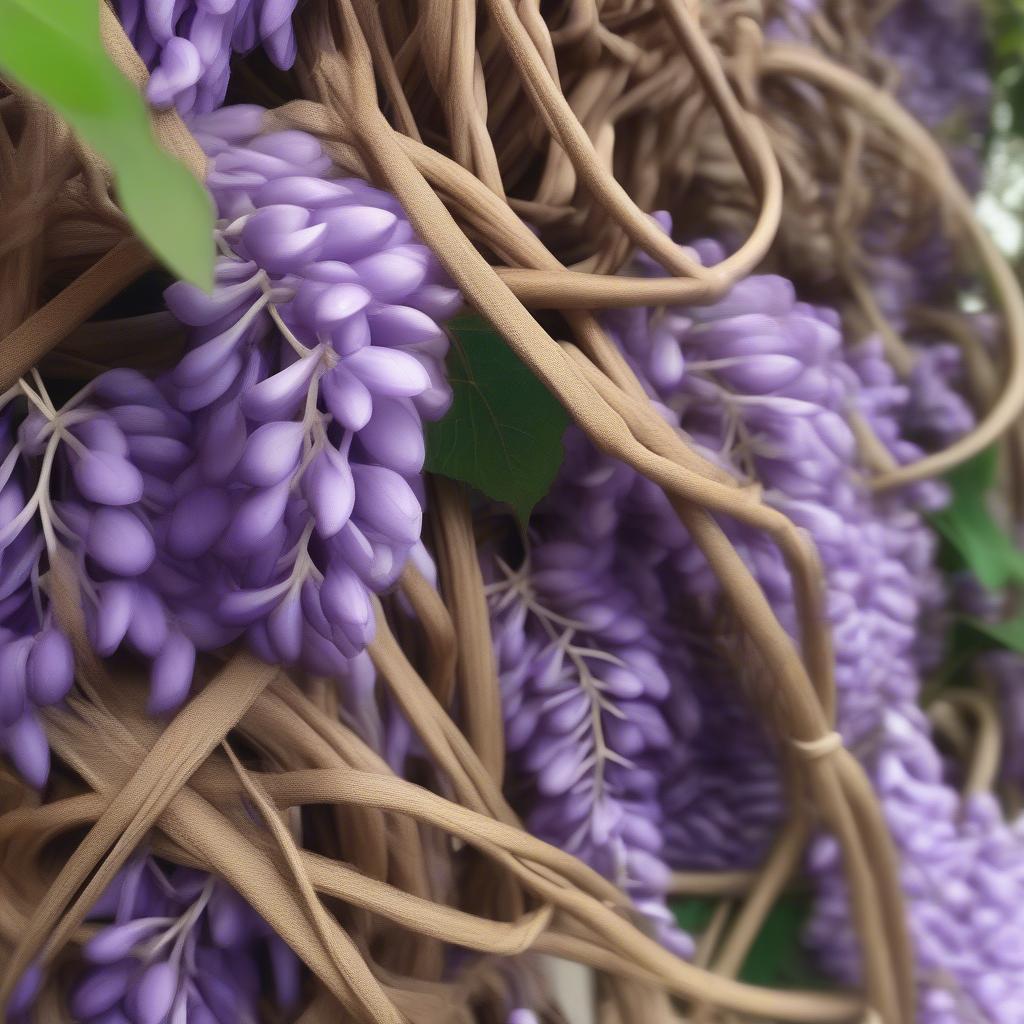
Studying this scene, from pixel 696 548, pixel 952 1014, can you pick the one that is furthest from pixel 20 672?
pixel 952 1014

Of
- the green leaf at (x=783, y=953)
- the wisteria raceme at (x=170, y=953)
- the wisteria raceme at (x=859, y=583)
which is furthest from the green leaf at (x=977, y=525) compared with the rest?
the wisteria raceme at (x=170, y=953)

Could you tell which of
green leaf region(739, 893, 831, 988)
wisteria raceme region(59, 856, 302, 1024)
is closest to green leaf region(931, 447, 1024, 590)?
green leaf region(739, 893, 831, 988)

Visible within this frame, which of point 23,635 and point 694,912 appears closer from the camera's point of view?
→ point 23,635

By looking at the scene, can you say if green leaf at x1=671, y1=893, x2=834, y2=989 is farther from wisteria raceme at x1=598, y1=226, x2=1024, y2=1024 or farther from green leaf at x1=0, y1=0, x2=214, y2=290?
green leaf at x1=0, y1=0, x2=214, y2=290

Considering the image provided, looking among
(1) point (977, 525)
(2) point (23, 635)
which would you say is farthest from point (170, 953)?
(1) point (977, 525)

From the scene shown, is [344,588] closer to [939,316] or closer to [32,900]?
[32,900]

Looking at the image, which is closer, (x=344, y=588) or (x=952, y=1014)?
(x=344, y=588)

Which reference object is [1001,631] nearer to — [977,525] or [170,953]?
[977,525]

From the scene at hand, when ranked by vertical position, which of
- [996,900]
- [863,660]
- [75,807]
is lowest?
[996,900]
